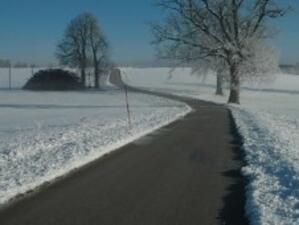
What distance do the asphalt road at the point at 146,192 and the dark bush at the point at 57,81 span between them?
6856 centimetres

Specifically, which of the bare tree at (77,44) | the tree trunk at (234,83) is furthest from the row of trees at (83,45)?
the tree trunk at (234,83)

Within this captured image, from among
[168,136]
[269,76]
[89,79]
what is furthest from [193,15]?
[89,79]

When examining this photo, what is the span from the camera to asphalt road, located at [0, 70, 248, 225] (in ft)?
26.5

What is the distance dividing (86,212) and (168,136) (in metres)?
10.9

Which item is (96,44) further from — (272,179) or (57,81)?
(272,179)

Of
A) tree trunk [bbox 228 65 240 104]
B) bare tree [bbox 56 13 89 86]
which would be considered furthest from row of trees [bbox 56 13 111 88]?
tree trunk [bbox 228 65 240 104]

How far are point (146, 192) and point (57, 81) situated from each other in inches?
2985

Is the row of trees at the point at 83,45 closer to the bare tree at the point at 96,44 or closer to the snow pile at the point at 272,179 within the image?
the bare tree at the point at 96,44

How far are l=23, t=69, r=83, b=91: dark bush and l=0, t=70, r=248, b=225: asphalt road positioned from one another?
68561 mm

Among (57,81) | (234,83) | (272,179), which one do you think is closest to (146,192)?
(272,179)

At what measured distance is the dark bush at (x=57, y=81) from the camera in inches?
3278

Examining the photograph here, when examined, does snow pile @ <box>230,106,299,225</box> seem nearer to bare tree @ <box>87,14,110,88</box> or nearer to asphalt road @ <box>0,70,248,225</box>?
asphalt road @ <box>0,70,248,225</box>

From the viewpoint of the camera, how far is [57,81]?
8419 cm

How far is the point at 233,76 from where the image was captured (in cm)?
4512
